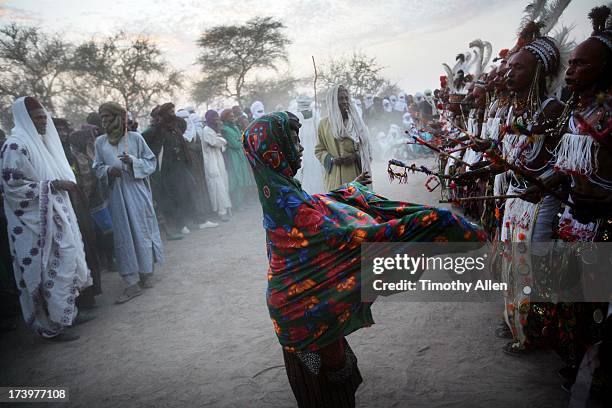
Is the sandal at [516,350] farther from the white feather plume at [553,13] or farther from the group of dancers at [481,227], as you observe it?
the white feather plume at [553,13]

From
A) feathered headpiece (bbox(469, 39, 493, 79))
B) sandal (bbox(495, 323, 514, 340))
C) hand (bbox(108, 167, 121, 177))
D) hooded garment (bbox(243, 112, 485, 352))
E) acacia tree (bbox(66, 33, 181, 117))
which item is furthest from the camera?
acacia tree (bbox(66, 33, 181, 117))

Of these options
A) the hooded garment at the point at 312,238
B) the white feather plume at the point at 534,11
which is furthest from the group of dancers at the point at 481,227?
the white feather plume at the point at 534,11

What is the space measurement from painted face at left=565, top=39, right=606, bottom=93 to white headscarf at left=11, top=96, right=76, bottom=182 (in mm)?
4967

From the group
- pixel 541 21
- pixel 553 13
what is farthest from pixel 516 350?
pixel 553 13

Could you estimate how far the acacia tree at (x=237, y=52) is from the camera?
2538cm

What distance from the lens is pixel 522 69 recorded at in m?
2.88

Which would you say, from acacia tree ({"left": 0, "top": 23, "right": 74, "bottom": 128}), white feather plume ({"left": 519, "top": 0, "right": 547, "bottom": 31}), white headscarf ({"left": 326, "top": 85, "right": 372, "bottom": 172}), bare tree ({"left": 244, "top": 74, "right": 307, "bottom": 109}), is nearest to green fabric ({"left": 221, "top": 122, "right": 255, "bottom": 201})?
white headscarf ({"left": 326, "top": 85, "right": 372, "bottom": 172})

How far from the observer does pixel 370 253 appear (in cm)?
211

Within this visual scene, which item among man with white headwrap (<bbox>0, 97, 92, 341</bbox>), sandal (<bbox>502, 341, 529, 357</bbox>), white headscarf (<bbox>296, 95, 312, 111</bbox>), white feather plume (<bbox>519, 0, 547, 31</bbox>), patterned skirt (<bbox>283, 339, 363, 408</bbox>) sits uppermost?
white feather plume (<bbox>519, 0, 547, 31</bbox>)

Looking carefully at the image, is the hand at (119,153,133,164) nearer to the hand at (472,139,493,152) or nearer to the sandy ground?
the sandy ground

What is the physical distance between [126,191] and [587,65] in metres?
5.05

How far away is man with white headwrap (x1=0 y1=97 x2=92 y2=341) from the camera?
13.8ft

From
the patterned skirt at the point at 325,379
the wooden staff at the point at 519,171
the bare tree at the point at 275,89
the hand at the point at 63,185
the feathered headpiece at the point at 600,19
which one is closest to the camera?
the wooden staff at the point at 519,171

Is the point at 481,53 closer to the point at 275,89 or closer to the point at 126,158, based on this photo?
the point at 126,158
